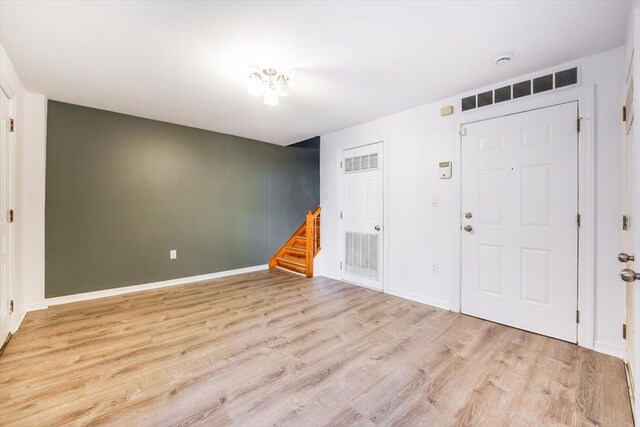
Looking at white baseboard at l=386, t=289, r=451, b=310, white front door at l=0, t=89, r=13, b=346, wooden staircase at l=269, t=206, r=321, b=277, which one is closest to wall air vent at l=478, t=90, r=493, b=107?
white baseboard at l=386, t=289, r=451, b=310

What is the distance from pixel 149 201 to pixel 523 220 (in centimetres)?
455

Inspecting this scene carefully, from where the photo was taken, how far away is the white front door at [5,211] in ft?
7.16

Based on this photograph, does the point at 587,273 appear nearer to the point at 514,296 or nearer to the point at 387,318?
the point at 514,296

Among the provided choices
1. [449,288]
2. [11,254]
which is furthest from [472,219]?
[11,254]

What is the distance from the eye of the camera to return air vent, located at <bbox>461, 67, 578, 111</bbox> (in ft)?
7.43

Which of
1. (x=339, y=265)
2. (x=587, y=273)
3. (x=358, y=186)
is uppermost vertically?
(x=358, y=186)

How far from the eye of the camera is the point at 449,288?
9.81 ft

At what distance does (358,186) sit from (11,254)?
3.86 meters

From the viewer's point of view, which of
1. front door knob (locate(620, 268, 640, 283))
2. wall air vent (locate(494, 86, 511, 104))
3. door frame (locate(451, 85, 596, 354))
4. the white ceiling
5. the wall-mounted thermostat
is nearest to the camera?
front door knob (locate(620, 268, 640, 283))

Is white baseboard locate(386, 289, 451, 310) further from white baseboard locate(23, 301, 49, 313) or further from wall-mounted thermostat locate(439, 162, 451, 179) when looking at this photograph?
white baseboard locate(23, 301, 49, 313)

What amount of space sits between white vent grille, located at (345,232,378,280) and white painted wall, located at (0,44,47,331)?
3784mm

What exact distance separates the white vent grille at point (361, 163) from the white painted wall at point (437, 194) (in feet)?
0.67

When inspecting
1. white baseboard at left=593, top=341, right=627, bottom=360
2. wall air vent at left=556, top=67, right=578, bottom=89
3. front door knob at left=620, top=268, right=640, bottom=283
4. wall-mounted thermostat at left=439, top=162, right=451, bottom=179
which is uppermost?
wall air vent at left=556, top=67, right=578, bottom=89

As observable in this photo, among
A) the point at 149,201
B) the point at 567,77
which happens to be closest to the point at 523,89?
the point at 567,77
